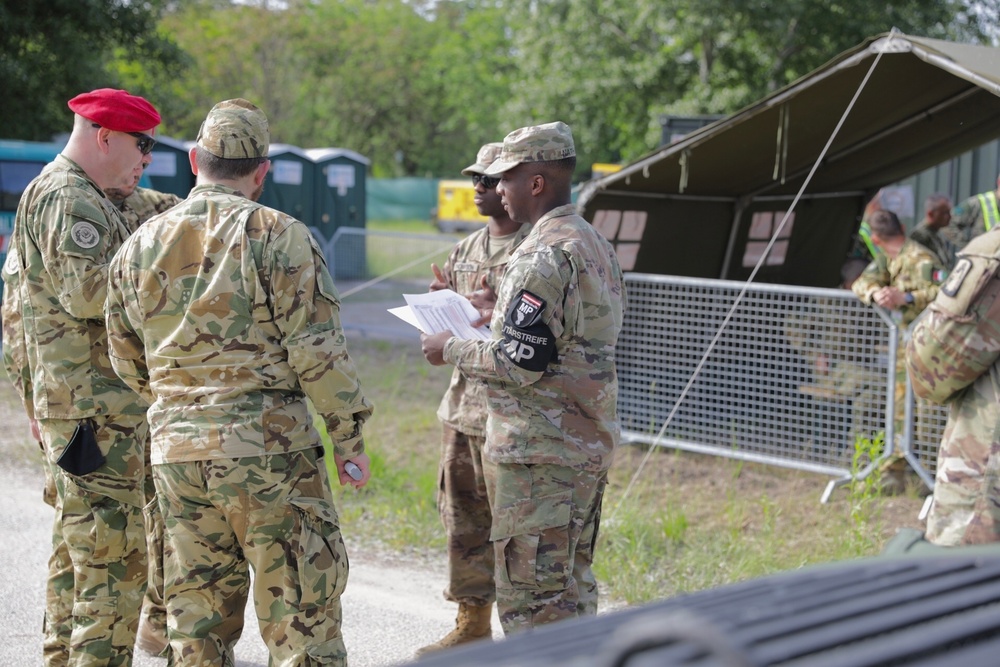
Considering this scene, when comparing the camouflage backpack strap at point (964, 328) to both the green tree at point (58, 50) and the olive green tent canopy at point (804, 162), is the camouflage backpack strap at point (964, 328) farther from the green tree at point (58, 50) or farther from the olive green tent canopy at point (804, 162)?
the green tree at point (58, 50)

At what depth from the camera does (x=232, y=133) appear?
294 cm

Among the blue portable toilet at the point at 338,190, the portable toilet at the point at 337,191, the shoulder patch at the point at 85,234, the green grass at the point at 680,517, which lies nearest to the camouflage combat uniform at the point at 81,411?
the shoulder patch at the point at 85,234

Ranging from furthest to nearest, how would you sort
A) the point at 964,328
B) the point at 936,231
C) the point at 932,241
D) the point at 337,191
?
the point at 337,191, the point at 936,231, the point at 932,241, the point at 964,328

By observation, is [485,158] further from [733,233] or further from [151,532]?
[733,233]

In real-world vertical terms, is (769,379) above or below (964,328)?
below

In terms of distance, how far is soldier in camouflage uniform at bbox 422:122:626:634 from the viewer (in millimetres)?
3223

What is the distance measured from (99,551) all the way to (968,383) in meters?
2.82

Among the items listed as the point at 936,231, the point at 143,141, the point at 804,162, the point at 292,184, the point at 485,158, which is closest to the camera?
the point at 143,141

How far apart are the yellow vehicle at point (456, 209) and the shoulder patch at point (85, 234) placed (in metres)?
25.7

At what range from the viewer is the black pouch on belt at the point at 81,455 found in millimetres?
3352

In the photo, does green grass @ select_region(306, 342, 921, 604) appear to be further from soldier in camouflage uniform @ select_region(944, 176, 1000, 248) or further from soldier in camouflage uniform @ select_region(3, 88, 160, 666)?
soldier in camouflage uniform @ select_region(944, 176, 1000, 248)

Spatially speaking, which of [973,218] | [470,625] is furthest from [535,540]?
[973,218]

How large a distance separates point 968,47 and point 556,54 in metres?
13.9

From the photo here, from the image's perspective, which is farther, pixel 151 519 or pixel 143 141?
pixel 151 519
